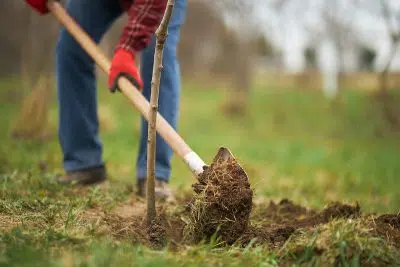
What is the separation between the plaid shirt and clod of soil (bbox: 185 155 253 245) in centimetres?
97

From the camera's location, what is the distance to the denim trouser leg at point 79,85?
292 centimetres

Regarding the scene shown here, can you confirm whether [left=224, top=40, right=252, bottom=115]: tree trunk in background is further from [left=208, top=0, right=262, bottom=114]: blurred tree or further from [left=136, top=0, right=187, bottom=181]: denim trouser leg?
[left=136, top=0, right=187, bottom=181]: denim trouser leg

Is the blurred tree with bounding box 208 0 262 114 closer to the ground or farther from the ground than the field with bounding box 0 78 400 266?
farther from the ground

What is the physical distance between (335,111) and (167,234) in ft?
40.7

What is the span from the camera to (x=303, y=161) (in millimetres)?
5992

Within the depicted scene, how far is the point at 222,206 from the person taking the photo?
1907 millimetres

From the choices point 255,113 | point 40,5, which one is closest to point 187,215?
point 40,5

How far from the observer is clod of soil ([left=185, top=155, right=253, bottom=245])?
1.92 m

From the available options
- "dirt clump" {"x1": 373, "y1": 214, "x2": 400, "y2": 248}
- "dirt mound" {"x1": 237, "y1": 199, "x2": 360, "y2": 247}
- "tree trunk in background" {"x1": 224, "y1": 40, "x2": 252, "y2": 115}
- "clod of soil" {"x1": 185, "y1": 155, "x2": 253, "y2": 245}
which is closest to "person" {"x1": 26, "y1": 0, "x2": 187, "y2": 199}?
"dirt mound" {"x1": 237, "y1": 199, "x2": 360, "y2": 247}

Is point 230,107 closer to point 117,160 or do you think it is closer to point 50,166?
point 117,160

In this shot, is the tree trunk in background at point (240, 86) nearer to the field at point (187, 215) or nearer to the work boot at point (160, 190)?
the field at point (187, 215)

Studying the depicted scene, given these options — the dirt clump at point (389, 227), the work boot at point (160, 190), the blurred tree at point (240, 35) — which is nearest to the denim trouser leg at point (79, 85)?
the work boot at point (160, 190)

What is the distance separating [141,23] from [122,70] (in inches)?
11.4

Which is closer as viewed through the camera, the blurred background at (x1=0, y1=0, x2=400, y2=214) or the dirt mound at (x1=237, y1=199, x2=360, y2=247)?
the dirt mound at (x1=237, y1=199, x2=360, y2=247)
